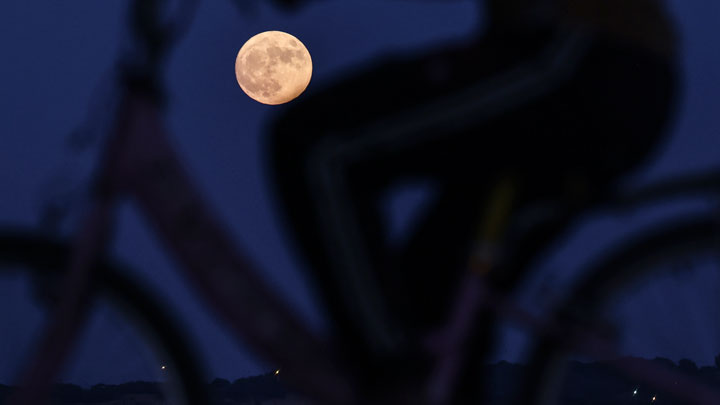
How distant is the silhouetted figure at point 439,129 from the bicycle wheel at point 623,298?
0.23 m

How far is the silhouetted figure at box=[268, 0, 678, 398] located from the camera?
4.65ft

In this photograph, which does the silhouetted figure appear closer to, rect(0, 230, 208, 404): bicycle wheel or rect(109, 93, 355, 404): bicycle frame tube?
rect(109, 93, 355, 404): bicycle frame tube

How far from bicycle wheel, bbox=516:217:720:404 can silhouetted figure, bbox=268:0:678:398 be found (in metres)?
0.23

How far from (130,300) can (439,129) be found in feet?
3.12

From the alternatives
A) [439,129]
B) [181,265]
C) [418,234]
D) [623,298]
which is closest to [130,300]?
[181,265]

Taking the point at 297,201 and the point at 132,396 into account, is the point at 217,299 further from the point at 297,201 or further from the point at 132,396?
the point at 132,396

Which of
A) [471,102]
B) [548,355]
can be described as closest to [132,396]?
[548,355]

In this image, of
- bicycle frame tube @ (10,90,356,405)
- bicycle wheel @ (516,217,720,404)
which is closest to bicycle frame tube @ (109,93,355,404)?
bicycle frame tube @ (10,90,356,405)

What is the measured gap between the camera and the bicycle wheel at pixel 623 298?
1.54m

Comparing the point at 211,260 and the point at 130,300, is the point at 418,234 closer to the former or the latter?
the point at 211,260

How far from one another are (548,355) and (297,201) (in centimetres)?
74

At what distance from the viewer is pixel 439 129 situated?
Answer: 1415 mm

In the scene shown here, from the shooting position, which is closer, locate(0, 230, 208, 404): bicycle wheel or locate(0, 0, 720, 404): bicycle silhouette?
locate(0, 0, 720, 404): bicycle silhouette

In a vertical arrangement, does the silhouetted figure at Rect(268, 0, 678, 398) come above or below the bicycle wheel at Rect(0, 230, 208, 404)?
above
